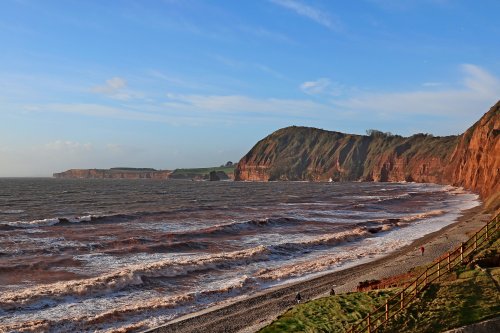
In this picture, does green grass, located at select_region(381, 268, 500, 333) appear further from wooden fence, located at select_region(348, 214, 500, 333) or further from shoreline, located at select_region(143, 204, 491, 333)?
shoreline, located at select_region(143, 204, 491, 333)

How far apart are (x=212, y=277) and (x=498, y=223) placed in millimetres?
18317

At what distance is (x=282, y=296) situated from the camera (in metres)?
26.8

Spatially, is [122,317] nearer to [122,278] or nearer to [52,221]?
[122,278]

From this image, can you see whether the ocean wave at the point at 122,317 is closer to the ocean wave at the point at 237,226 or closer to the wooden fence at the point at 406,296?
the wooden fence at the point at 406,296

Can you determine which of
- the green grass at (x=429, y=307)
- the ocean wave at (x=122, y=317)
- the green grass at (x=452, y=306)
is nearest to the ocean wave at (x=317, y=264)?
the ocean wave at (x=122, y=317)

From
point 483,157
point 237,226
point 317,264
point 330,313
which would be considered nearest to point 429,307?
point 330,313

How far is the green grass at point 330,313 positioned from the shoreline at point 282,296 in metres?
2.53

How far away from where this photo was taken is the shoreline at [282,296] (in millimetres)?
22219

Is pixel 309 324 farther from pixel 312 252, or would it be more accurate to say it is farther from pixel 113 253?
pixel 113 253

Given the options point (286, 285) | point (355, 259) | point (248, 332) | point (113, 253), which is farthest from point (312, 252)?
point (248, 332)

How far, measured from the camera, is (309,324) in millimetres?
19000

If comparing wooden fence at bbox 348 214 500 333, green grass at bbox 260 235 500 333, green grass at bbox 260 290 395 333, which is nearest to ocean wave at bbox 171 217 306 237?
green grass at bbox 260 290 395 333

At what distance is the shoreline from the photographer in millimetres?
22219

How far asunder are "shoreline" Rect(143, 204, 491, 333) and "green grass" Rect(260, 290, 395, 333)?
8.30 ft
